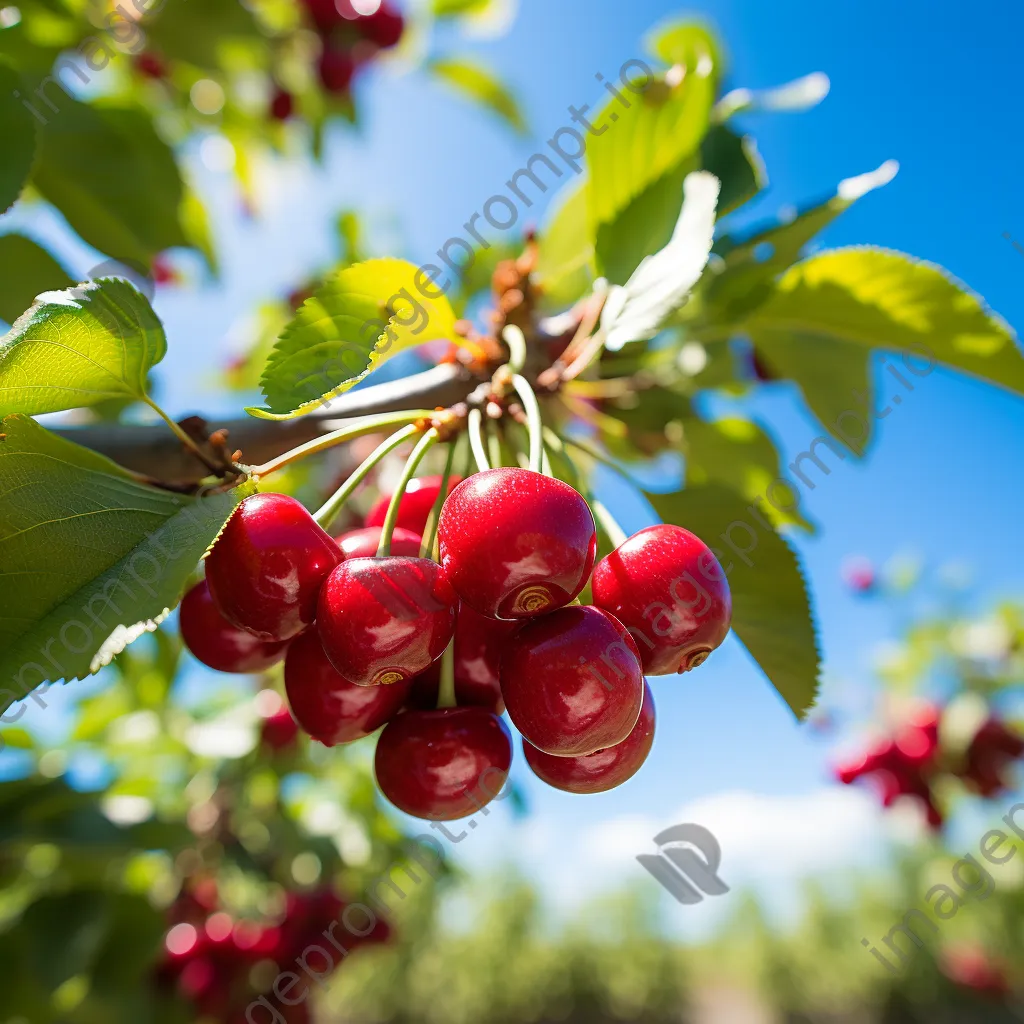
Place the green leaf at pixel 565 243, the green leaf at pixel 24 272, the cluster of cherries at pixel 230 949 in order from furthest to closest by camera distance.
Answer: the cluster of cherries at pixel 230 949, the green leaf at pixel 565 243, the green leaf at pixel 24 272

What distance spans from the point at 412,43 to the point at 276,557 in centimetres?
336

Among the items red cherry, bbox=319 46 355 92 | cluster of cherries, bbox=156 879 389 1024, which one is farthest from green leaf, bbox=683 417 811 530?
red cherry, bbox=319 46 355 92

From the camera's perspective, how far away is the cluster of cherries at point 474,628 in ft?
2.22

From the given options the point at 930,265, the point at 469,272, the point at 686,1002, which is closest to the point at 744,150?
the point at 930,265

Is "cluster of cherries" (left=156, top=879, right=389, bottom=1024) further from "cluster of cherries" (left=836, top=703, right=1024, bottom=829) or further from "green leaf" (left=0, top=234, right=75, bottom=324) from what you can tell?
"cluster of cherries" (left=836, top=703, right=1024, bottom=829)

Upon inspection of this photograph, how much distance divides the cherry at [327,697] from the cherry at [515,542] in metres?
0.17

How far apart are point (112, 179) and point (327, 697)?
51.4 inches

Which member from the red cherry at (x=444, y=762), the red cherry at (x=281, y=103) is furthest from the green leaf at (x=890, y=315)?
the red cherry at (x=281, y=103)

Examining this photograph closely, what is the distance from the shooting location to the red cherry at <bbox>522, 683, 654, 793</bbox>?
769 millimetres

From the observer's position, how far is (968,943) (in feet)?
35.8

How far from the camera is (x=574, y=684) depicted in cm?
66

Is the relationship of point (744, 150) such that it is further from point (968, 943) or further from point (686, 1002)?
point (686, 1002)

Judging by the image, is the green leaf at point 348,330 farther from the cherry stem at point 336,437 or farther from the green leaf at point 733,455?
the green leaf at point 733,455

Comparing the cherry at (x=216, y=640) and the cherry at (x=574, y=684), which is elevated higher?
the cherry at (x=574, y=684)
